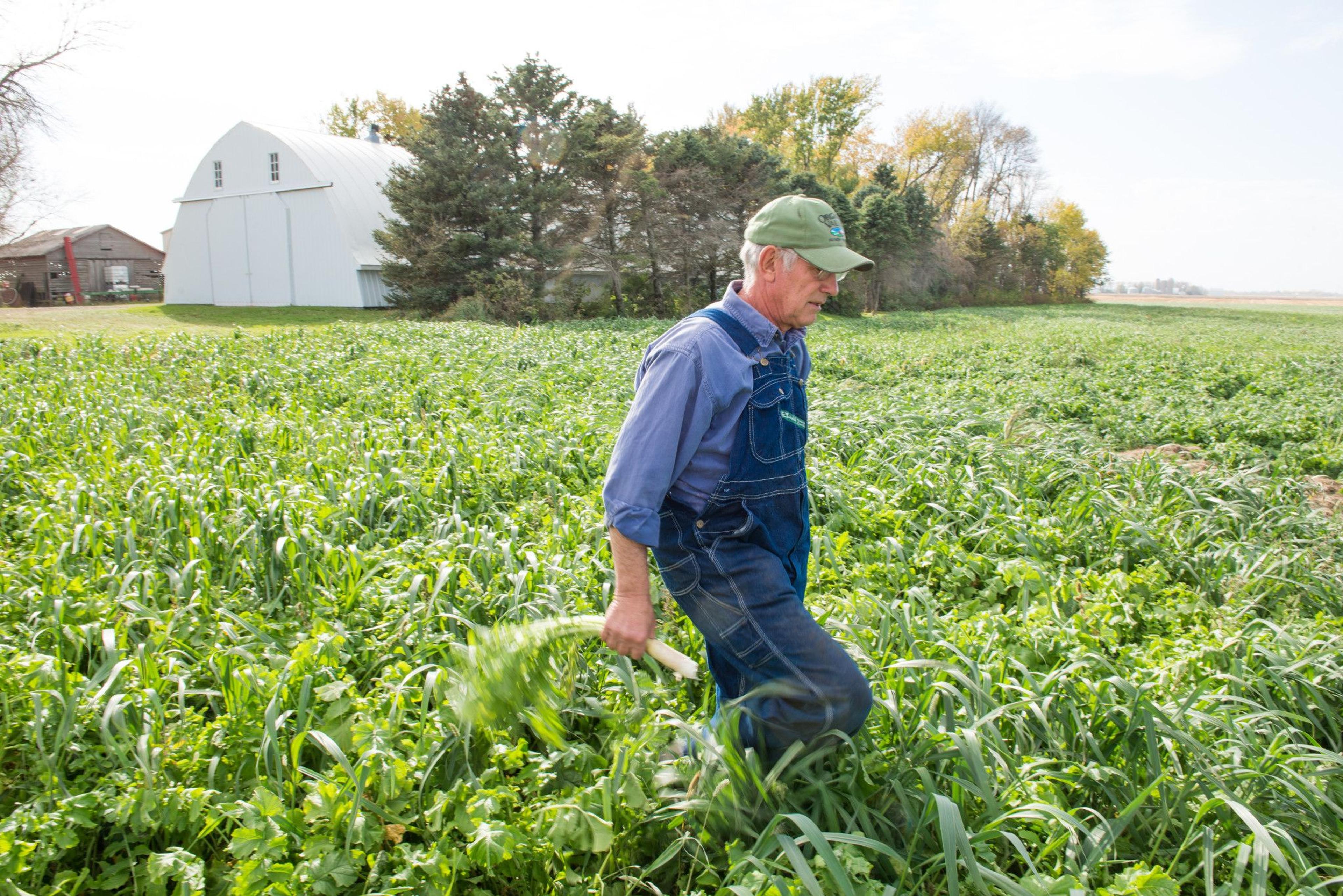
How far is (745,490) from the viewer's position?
92.7 inches

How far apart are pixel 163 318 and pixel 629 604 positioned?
2896 cm

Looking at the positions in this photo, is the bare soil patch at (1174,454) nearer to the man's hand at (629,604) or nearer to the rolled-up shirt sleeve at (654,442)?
the rolled-up shirt sleeve at (654,442)

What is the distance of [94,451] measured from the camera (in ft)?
19.7

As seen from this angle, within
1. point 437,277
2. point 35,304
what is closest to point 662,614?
point 437,277

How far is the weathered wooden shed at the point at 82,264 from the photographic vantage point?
4091cm

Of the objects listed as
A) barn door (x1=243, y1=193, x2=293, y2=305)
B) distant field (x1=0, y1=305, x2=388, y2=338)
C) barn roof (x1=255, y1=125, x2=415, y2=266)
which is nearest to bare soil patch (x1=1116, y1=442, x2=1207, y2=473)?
distant field (x1=0, y1=305, x2=388, y2=338)

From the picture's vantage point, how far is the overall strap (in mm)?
2402

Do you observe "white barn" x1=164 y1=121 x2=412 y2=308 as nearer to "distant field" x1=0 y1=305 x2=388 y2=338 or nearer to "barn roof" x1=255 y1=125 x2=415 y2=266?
"barn roof" x1=255 y1=125 x2=415 y2=266

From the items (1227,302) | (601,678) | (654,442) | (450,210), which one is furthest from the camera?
(1227,302)

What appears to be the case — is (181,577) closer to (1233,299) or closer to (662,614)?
(662,614)

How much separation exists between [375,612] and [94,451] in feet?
13.2

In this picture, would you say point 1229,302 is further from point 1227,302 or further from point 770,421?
point 770,421

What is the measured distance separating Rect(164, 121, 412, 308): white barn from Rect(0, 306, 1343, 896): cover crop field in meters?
25.0

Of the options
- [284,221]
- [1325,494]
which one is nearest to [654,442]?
[1325,494]
